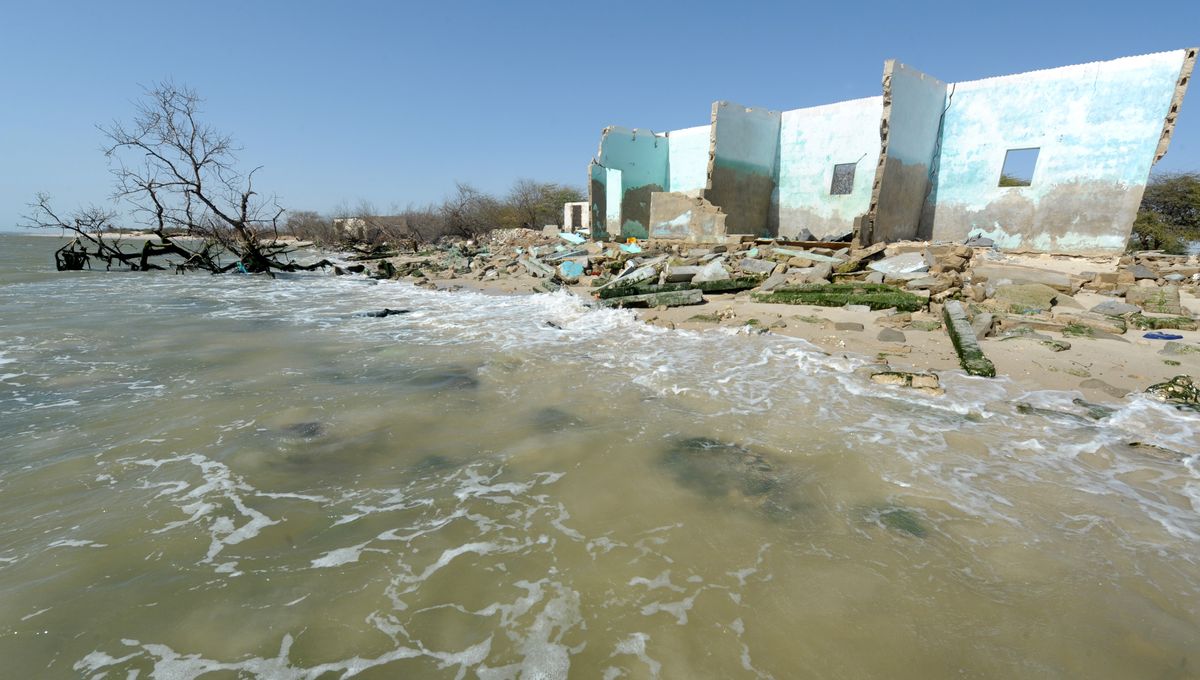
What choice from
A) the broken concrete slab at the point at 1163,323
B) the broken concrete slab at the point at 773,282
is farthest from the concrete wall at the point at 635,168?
the broken concrete slab at the point at 1163,323

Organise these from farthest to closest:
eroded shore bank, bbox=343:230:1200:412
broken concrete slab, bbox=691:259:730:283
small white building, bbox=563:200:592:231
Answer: small white building, bbox=563:200:592:231 < broken concrete slab, bbox=691:259:730:283 < eroded shore bank, bbox=343:230:1200:412

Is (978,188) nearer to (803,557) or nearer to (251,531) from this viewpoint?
(803,557)

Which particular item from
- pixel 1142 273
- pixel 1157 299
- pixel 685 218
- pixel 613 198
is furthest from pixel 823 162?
pixel 1157 299

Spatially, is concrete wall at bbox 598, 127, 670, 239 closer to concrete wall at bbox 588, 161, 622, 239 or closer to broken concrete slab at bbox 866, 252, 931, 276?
concrete wall at bbox 588, 161, 622, 239

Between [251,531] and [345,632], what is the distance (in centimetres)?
89

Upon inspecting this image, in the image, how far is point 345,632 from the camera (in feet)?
5.55

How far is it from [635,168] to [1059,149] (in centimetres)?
1045

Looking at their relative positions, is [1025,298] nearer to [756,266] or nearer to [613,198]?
[756,266]

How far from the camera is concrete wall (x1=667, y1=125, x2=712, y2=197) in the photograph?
16172 mm

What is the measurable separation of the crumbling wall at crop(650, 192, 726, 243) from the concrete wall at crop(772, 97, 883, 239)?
125 inches

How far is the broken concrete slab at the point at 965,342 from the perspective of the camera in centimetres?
422

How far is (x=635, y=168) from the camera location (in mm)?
16344

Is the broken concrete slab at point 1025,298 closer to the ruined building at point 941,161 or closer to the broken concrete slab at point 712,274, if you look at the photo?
the broken concrete slab at point 712,274

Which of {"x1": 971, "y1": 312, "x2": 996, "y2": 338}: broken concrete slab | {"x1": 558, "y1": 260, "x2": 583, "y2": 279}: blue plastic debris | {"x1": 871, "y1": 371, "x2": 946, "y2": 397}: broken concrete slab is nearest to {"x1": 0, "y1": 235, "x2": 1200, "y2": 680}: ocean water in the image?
{"x1": 871, "y1": 371, "x2": 946, "y2": 397}: broken concrete slab
